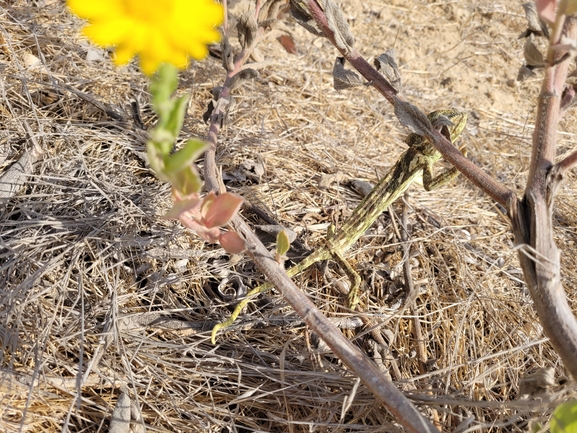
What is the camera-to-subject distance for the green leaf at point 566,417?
912 mm

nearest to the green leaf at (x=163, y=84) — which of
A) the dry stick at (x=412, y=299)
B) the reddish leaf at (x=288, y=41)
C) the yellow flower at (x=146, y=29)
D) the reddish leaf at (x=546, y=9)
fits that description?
the yellow flower at (x=146, y=29)

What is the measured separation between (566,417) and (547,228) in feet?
1.20

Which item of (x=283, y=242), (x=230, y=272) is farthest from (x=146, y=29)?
(x=230, y=272)

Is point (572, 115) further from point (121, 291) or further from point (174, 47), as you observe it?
point (174, 47)

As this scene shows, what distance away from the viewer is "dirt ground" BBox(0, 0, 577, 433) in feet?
4.65

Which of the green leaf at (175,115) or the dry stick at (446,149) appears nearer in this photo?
the green leaf at (175,115)

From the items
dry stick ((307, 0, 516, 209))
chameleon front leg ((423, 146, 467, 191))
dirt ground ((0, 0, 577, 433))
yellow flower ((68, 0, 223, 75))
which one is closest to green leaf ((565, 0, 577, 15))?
dry stick ((307, 0, 516, 209))

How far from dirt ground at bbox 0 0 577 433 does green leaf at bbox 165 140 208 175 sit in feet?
2.72

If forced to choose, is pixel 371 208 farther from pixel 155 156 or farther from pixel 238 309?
pixel 155 156

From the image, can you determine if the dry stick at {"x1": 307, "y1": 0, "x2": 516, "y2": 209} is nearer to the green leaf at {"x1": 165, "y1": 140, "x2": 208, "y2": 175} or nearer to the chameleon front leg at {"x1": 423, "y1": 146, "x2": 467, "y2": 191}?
the chameleon front leg at {"x1": 423, "y1": 146, "x2": 467, "y2": 191}

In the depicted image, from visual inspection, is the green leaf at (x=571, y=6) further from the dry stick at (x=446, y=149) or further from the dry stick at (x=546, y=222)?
the dry stick at (x=446, y=149)

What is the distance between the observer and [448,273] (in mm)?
1798

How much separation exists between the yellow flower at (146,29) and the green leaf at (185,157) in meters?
0.11

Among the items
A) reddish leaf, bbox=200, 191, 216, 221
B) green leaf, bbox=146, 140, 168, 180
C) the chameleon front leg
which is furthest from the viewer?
the chameleon front leg
